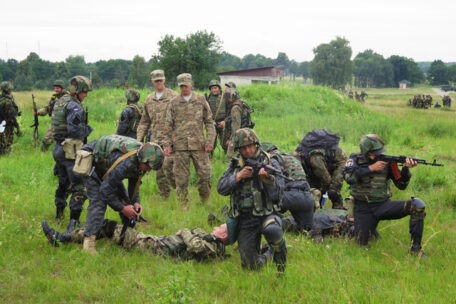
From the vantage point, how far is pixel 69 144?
5.29 meters

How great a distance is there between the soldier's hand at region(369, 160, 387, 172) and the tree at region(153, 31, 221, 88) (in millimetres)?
45304

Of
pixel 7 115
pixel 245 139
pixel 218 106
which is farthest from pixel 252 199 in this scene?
pixel 7 115

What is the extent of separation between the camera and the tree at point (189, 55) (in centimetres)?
Result: 4956

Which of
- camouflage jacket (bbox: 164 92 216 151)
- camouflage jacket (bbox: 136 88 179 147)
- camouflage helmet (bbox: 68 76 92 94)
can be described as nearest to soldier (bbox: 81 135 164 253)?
camouflage helmet (bbox: 68 76 92 94)

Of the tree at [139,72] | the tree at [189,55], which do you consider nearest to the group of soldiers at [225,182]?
the tree at [189,55]

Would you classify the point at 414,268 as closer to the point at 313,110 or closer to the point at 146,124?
the point at 146,124

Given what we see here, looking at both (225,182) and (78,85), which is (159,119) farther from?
(225,182)

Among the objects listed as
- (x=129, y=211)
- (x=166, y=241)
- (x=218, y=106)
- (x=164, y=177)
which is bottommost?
(x=166, y=241)

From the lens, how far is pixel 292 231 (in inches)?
218

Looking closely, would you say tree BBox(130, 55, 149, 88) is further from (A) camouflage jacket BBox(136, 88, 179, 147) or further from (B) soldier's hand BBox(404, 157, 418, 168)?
(B) soldier's hand BBox(404, 157, 418, 168)

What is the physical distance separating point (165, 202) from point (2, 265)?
2932 millimetres

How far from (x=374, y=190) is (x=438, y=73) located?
130635 mm

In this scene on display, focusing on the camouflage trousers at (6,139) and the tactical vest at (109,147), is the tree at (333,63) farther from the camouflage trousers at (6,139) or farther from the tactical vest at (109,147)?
the tactical vest at (109,147)

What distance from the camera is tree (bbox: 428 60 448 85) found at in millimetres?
114312
